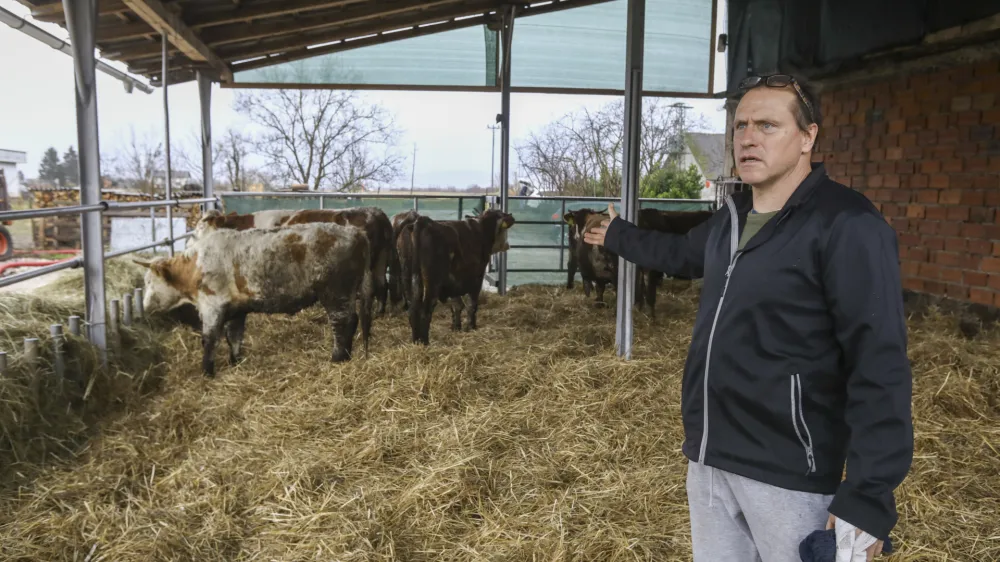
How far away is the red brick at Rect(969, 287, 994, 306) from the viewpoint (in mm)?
5820

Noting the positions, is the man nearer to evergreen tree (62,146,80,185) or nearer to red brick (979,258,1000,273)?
red brick (979,258,1000,273)

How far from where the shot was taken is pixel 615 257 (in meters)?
8.04

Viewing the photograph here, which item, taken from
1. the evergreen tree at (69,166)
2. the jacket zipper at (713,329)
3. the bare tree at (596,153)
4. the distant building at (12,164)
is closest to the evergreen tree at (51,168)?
the evergreen tree at (69,166)

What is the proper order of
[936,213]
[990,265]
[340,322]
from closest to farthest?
1. [340,322]
2. [990,265]
3. [936,213]

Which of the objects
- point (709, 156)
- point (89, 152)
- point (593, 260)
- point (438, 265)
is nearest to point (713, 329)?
point (89, 152)

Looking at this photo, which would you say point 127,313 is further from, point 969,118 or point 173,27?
point 969,118

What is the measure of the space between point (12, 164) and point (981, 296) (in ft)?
102

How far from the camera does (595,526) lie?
2.90m

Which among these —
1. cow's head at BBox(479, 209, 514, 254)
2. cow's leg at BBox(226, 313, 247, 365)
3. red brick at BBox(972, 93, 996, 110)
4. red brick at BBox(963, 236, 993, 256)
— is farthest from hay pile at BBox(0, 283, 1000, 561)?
cow's head at BBox(479, 209, 514, 254)

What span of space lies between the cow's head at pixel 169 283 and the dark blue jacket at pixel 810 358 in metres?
5.02

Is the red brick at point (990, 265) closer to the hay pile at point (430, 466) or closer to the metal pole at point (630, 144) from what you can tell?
the hay pile at point (430, 466)

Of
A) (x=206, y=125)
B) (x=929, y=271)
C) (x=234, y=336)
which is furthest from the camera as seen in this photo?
(x=206, y=125)

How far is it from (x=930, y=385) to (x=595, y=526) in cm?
297

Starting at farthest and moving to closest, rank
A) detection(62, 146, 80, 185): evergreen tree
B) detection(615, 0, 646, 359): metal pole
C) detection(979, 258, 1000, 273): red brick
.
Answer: detection(62, 146, 80, 185): evergreen tree, detection(979, 258, 1000, 273): red brick, detection(615, 0, 646, 359): metal pole
